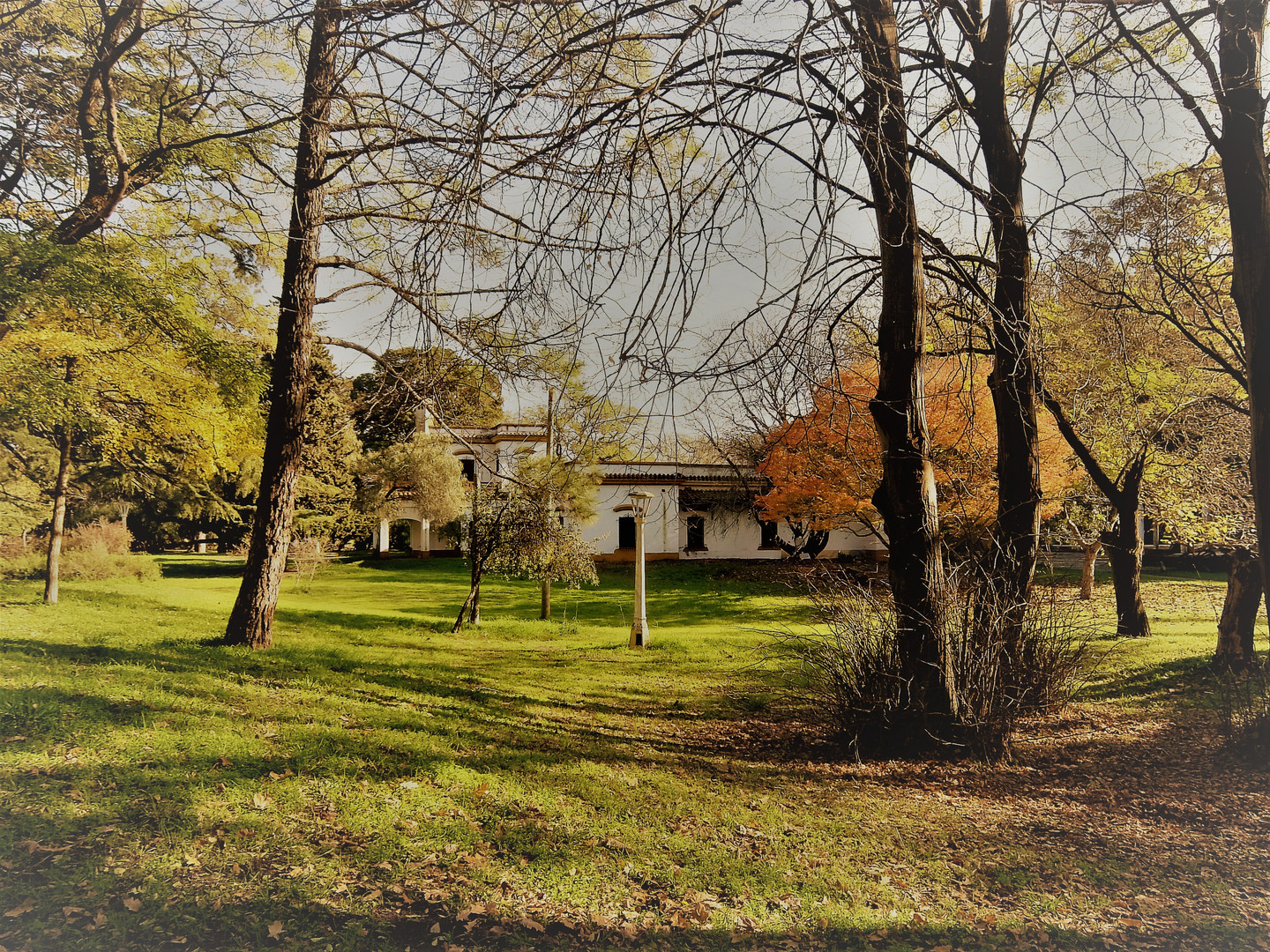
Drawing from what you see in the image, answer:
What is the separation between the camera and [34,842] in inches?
68.8

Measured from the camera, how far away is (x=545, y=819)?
2.11m

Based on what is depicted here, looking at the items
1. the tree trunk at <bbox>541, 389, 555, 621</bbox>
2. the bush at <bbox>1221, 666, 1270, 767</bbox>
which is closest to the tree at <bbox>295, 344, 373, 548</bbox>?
the tree trunk at <bbox>541, 389, 555, 621</bbox>

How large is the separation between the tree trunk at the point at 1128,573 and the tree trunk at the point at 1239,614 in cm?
51

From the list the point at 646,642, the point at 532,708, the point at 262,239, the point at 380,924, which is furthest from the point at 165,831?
the point at 646,642

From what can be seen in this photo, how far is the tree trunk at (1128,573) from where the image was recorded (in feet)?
12.7

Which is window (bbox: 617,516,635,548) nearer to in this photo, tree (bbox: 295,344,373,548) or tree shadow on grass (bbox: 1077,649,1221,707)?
tree (bbox: 295,344,373,548)

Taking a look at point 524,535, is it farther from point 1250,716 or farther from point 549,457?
point 1250,716

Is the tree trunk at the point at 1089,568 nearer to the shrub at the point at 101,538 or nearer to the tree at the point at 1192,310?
the tree at the point at 1192,310

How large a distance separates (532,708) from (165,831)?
5.52 ft

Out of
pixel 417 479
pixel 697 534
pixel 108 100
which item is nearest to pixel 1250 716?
pixel 108 100

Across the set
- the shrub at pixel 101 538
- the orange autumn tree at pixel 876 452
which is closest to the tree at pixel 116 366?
the shrub at pixel 101 538

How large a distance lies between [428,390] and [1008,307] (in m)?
3.22

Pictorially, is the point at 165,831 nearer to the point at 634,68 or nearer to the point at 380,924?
the point at 380,924

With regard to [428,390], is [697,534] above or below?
below
